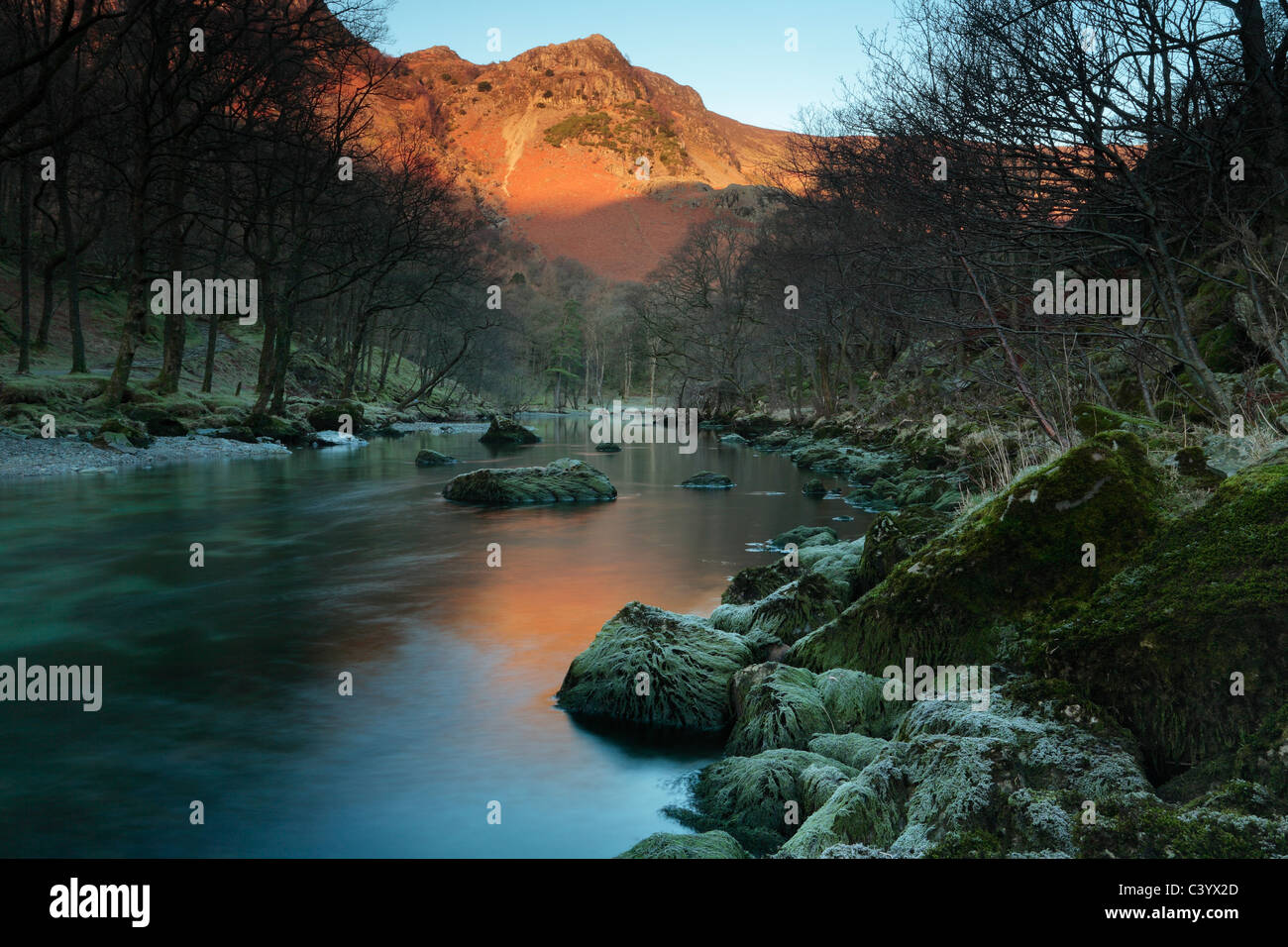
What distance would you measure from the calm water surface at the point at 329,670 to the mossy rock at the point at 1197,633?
258 centimetres

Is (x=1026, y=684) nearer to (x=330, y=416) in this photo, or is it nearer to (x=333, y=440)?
(x=333, y=440)

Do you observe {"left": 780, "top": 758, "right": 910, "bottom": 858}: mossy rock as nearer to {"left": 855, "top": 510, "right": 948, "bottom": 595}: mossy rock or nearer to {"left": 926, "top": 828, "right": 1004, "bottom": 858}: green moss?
{"left": 926, "top": 828, "right": 1004, "bottom": 858}: green moss

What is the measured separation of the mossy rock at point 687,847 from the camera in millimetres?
3898

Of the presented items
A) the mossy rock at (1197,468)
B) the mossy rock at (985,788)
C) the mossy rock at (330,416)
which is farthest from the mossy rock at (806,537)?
the mossy rock at (330,416)

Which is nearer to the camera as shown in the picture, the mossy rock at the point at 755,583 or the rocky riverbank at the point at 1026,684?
the rocky riverbank at the point at 1026,684

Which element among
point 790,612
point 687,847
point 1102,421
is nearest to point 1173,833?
point 687,847

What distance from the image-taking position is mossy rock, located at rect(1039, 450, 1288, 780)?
13.6 feet

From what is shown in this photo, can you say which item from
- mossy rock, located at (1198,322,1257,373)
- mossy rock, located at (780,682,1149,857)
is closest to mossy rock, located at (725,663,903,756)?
mossy rock, located at (780,682,1149,857)

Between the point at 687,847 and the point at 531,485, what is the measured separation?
1706cm

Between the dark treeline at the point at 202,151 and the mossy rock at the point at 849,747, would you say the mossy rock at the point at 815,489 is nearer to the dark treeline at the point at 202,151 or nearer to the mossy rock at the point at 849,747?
the mossy rock at the point at 849,747

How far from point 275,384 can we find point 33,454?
1429 centimetres

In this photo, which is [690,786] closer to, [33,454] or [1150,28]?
[1150,28]

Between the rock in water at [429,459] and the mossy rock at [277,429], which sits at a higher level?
the mossy rock at [277,429]
